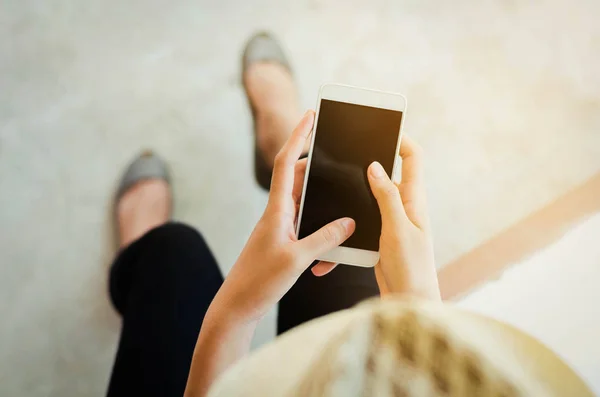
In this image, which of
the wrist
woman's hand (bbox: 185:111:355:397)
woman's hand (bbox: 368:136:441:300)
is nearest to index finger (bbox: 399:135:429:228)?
woman's hand (bbox: 368:136:441:300)

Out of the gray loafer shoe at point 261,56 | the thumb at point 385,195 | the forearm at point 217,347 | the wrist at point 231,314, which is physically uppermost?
the gray loafer shoe at point 261,56

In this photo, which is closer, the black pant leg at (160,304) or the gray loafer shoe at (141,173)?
the black pant leg at (160,304)

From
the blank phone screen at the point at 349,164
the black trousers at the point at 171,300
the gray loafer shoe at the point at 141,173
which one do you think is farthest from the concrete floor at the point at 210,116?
the blank phone screen at the point at 349,164

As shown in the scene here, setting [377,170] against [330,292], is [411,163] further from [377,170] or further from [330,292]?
[330,292]

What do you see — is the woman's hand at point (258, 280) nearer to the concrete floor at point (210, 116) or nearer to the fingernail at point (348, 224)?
the fingernail at point (348, 224)

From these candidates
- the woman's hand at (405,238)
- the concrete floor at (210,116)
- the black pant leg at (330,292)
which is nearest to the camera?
the woman's hand at (405,238)

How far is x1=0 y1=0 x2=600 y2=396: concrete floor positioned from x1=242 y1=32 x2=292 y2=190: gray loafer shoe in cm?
2

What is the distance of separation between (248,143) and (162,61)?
0.22 meters

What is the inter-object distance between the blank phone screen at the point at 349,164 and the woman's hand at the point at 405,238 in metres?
0.02

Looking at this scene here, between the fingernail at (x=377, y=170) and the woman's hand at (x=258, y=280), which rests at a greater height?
the fingernail at (x=377, y=170)

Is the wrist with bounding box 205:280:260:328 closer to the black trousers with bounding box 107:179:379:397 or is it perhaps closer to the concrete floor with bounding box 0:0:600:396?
the black trousers with bounding box 107:179:379:397

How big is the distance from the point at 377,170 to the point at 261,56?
390 mm

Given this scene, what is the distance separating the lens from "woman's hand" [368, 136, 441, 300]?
0.51 meters

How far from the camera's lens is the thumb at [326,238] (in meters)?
0.52
